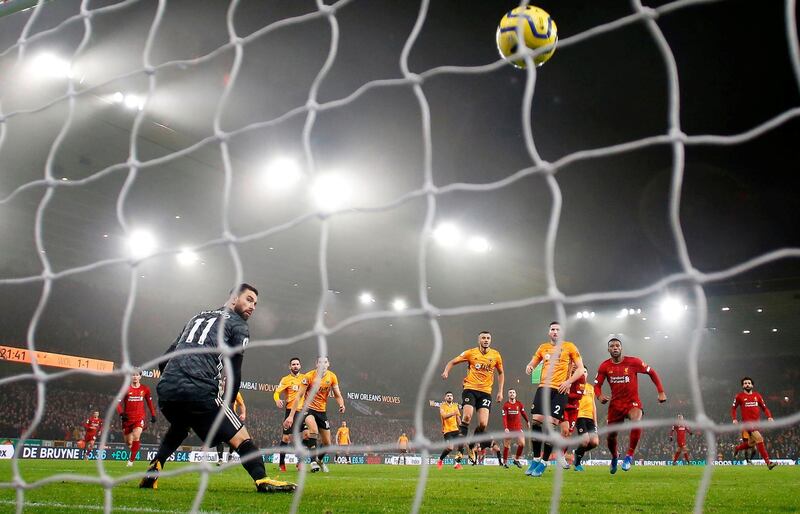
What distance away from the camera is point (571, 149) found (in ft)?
64.3

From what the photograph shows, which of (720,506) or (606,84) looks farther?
(606,84)

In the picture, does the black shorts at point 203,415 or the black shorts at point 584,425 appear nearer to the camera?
the black shorts at point 203,415

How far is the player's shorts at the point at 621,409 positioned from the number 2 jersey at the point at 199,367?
23.9 feet

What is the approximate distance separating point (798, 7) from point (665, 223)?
14.9m

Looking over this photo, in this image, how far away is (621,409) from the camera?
419 inches

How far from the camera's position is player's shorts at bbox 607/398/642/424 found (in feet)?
34.3

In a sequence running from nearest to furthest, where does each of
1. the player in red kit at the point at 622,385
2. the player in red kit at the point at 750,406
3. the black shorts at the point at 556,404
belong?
the black shorts at the point at 556,404, the player in red kit at the point at 622,385, the player in red kit at the point at 750,406

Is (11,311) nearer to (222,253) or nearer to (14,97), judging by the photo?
(222,253)

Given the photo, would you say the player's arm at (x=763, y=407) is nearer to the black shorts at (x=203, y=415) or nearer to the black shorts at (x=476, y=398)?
the black shorts at (x=476, y=398)

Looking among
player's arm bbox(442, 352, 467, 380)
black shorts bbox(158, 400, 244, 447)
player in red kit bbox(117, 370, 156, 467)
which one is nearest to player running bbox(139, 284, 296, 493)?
black shorts bbox(158, 400, 244, 447)

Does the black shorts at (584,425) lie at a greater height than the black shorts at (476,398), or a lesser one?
lesser

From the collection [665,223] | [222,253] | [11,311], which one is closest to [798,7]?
[665,223]

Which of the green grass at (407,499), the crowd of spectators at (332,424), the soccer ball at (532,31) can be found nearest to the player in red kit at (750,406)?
the crowd of spectators at (332,424)

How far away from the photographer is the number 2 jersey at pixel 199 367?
5125mm
